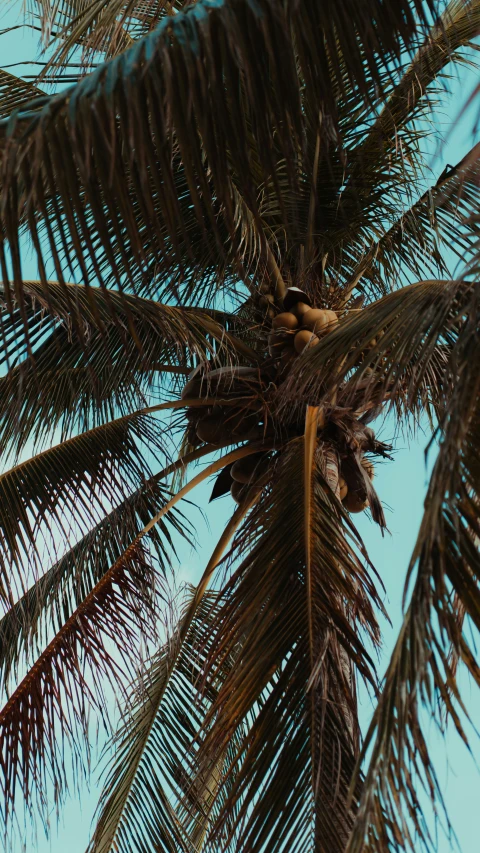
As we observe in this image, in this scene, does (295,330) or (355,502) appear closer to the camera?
(295,330)

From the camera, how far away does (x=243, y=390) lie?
15.5 feet

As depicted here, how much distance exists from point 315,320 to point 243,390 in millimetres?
457

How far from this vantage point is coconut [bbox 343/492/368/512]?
16.3 ft

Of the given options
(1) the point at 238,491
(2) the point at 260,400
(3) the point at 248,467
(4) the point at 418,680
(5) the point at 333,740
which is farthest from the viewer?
(1) the point at 238,491

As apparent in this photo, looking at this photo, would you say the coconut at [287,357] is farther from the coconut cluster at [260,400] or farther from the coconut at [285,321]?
the coconut at [285,321]

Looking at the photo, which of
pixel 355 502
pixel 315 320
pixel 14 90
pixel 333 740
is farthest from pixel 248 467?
pixel 14 90

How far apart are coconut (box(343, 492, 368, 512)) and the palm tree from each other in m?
0.03

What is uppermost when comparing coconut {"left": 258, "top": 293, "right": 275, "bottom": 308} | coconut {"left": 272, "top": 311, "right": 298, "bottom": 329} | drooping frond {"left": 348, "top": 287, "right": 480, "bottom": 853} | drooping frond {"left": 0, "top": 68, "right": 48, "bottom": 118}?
drooping frond {"left": 0, "top": 68, "right": 48, "bottom": 118}

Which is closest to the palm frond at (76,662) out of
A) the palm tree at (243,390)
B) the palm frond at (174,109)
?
the palm tree at (243,390)

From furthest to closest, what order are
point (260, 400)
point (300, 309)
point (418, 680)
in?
point (300, 309) → point (260, 400) → point (418, 680)

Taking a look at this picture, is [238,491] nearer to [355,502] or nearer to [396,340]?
[355,502]

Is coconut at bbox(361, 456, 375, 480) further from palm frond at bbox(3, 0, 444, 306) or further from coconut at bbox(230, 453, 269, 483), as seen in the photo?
palm frond at bbox(3, 0, 444, 306)

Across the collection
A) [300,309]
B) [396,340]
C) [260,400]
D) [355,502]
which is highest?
[300,309]

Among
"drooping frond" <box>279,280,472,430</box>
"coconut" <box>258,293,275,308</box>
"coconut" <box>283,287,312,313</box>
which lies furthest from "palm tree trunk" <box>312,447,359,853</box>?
"coconut" <box>258,293,275,308</box>
